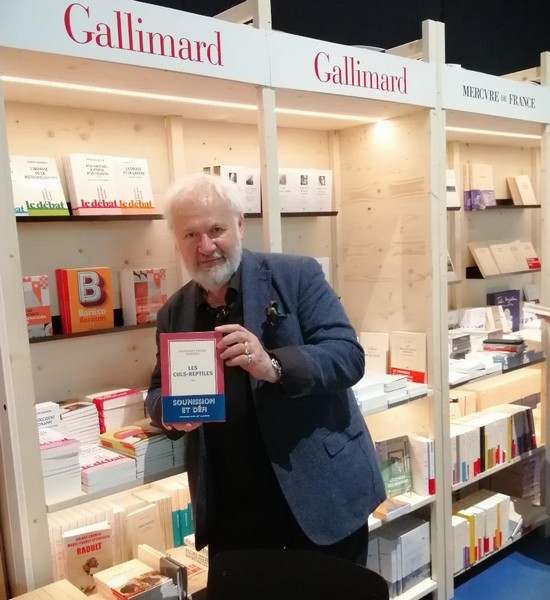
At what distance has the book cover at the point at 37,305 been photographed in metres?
2.21

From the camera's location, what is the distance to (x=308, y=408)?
187 cm

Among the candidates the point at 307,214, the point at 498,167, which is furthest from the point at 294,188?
the point at 498,167

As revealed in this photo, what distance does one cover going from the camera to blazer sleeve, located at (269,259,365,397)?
1.70 meters

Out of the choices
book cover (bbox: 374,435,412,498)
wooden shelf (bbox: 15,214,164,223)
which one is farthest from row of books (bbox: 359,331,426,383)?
wooden shelf (bbox: 15,214,164,223)


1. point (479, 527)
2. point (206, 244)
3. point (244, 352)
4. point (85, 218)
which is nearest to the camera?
point (244, 352)

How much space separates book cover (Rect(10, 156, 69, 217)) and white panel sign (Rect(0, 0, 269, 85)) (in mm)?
544

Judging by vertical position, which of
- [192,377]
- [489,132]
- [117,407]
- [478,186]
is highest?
[489,132]

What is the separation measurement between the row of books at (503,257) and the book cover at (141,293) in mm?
2233

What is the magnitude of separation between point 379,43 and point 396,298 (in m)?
1.79

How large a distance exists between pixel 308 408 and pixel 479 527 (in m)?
1.99

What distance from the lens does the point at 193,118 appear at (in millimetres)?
2773

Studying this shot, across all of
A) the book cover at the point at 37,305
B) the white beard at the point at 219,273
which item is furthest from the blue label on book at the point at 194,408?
the book cover at the point at 37,305

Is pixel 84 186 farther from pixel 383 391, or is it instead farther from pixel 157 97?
pixel 383 391

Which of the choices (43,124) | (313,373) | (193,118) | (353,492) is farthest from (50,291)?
(353,492)
